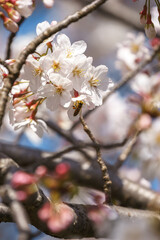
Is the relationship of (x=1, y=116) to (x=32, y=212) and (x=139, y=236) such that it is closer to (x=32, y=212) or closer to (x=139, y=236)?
(x=32, y=212)

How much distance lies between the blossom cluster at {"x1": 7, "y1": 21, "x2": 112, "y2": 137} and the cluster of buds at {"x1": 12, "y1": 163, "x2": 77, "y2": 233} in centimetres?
18

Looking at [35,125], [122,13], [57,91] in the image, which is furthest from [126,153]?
[122,13]

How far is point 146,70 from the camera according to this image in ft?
8.76

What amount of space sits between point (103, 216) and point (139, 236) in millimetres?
431

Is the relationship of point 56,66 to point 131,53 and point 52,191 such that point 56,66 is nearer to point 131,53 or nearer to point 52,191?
point 52,191

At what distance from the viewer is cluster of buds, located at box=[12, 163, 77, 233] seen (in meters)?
1.12

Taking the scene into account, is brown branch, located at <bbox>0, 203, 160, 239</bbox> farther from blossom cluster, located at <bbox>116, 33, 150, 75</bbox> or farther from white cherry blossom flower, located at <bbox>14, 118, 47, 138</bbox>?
blossom cluster, located at <bbox>116, 33, 150, 75</bbox>

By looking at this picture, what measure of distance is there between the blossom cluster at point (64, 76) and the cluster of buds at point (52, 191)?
18cm

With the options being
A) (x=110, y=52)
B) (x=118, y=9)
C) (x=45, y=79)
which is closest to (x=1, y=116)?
(x=45, y=79)

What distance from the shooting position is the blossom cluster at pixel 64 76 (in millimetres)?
Answer: 1172

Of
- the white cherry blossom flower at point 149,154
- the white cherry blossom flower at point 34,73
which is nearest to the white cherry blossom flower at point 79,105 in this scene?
the white cherry blossom flower at point 34,73

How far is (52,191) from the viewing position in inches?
Result: 47.7

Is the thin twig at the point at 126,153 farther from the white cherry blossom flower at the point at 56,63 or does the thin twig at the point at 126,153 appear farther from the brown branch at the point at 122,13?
the brown branch at the point at 122,13

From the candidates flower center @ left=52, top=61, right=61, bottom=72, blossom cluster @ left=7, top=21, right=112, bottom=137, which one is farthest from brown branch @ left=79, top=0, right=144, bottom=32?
flower center @ left=52, top=61, right=61, bottom=72
